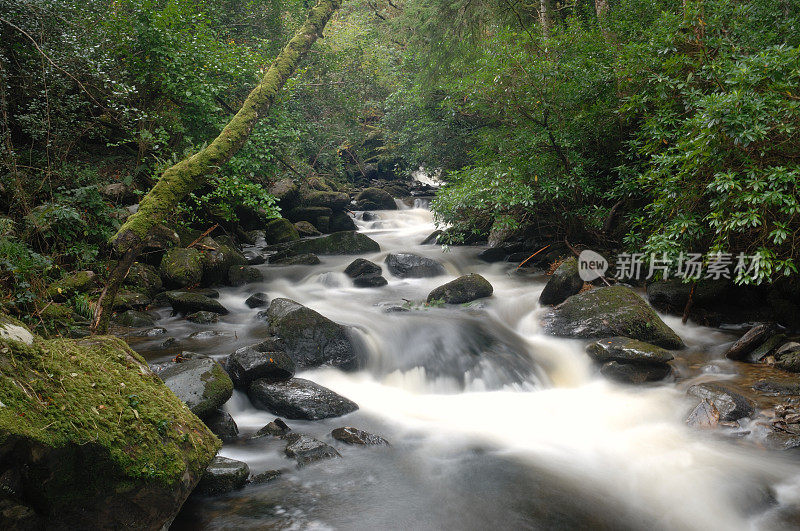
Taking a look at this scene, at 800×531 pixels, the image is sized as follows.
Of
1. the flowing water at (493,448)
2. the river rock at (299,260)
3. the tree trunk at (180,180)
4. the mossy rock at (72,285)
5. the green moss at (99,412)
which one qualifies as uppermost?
the tree trunk at (180,180)

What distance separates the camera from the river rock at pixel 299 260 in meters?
13.0

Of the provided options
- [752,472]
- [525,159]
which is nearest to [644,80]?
[525,159]

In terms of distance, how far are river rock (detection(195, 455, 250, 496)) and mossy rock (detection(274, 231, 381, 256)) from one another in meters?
10.6

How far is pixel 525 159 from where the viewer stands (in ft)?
32.4

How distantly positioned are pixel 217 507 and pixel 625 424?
4733 millimetres

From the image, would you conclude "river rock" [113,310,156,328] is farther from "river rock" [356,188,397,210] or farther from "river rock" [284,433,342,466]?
"river rock" [356,188,397,210]

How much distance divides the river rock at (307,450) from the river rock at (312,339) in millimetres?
2096

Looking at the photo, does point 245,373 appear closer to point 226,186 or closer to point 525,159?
point 226,186

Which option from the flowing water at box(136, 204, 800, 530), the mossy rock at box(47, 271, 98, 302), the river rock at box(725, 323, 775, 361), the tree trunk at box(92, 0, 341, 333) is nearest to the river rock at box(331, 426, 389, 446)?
the flowing water at box(136, 204, 800, 530)

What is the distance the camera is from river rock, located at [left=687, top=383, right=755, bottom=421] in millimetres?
5094

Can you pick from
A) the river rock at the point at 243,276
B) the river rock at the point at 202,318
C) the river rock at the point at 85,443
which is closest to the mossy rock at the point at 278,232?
the river rock at the point at 243,276

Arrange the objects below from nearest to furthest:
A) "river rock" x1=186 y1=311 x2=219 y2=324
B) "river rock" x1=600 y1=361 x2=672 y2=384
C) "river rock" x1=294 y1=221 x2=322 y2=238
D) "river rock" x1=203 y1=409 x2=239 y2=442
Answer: "river rock" x1=203 y1=409 x2=239 y2=442 → "river rock" x1=600 y1=361 x2=672 y2=384 → "river rock" x1=186 y1=311 x2=219 y2=324 → "river rock" x1=294 y1=221 x2=322 y2=238

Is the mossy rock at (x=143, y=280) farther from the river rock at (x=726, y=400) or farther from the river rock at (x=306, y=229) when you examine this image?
the river rock at (x=726, y=400)

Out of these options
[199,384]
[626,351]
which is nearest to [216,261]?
[199,384]
